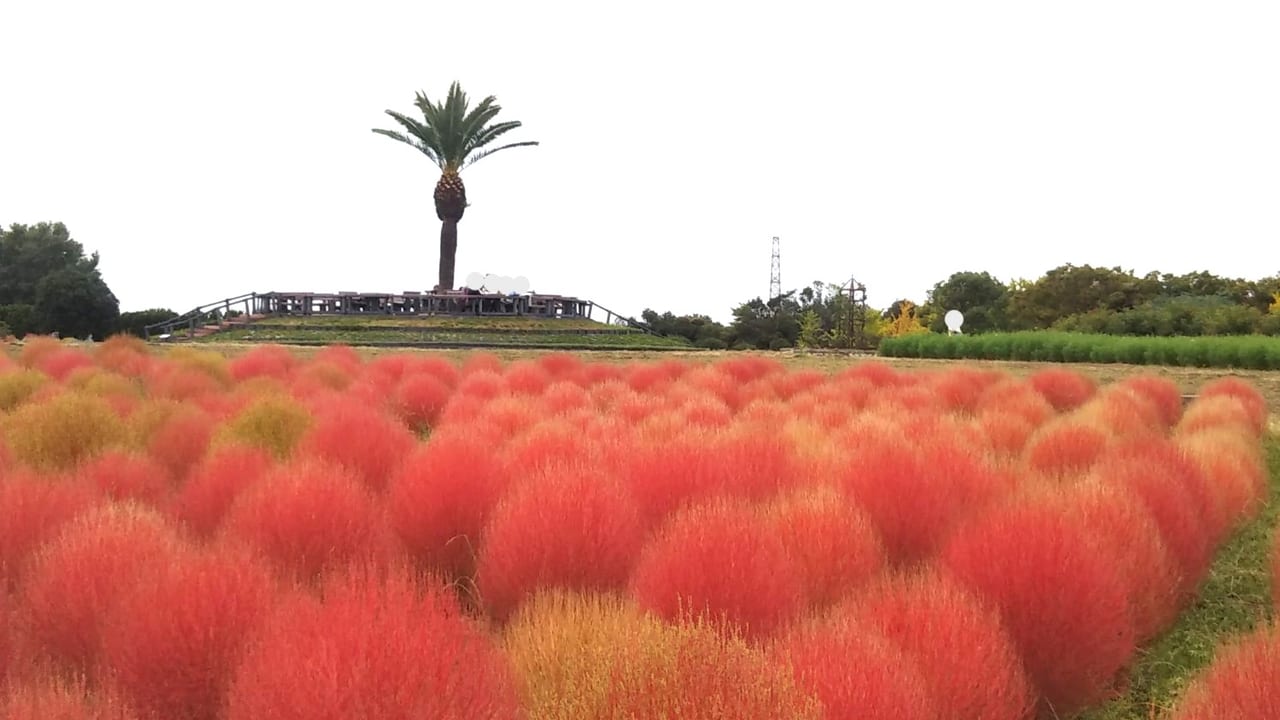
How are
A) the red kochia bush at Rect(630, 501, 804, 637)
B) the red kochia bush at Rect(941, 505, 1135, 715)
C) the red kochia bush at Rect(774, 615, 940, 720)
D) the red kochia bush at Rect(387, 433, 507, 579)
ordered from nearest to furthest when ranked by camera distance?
the red kochia bush at Rect(774, 615, 940, 720)
the red kochia bush at Rect(630, 501, 804, 637)
the red kochia bush at Rect(941, 505, 1135, 715)
the red kochia bush at Rect(387, 433, 507, 579)

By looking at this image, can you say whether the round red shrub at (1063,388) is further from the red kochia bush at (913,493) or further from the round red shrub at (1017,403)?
the red kochia bush at (913,493)

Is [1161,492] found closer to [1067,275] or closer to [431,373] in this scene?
[431,373]

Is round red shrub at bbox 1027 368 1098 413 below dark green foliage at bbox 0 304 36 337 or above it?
below

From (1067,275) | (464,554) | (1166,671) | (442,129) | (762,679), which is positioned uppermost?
(442,129)

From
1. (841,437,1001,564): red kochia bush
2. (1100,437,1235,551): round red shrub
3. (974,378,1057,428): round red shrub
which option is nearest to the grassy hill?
(974,378,1057,428): round red shrub

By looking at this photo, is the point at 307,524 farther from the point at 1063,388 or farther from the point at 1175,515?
the point at 1063,388

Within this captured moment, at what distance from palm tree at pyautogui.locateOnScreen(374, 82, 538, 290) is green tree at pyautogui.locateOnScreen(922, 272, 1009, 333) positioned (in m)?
34.3

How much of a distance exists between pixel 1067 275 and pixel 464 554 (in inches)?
2062

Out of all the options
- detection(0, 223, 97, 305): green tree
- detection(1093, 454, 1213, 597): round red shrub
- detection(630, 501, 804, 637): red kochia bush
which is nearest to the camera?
detection(630, 501, 804, 637): red kochia bush

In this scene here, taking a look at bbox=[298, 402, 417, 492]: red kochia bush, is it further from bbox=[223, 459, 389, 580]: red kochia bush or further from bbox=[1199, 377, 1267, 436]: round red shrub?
bbox=[1199, 377, 1267, 436]: round red shrub

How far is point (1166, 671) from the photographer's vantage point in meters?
4.41

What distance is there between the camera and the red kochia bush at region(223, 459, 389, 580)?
4.40m

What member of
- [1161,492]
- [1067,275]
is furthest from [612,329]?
[1067,275]

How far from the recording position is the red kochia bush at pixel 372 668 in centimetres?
230
